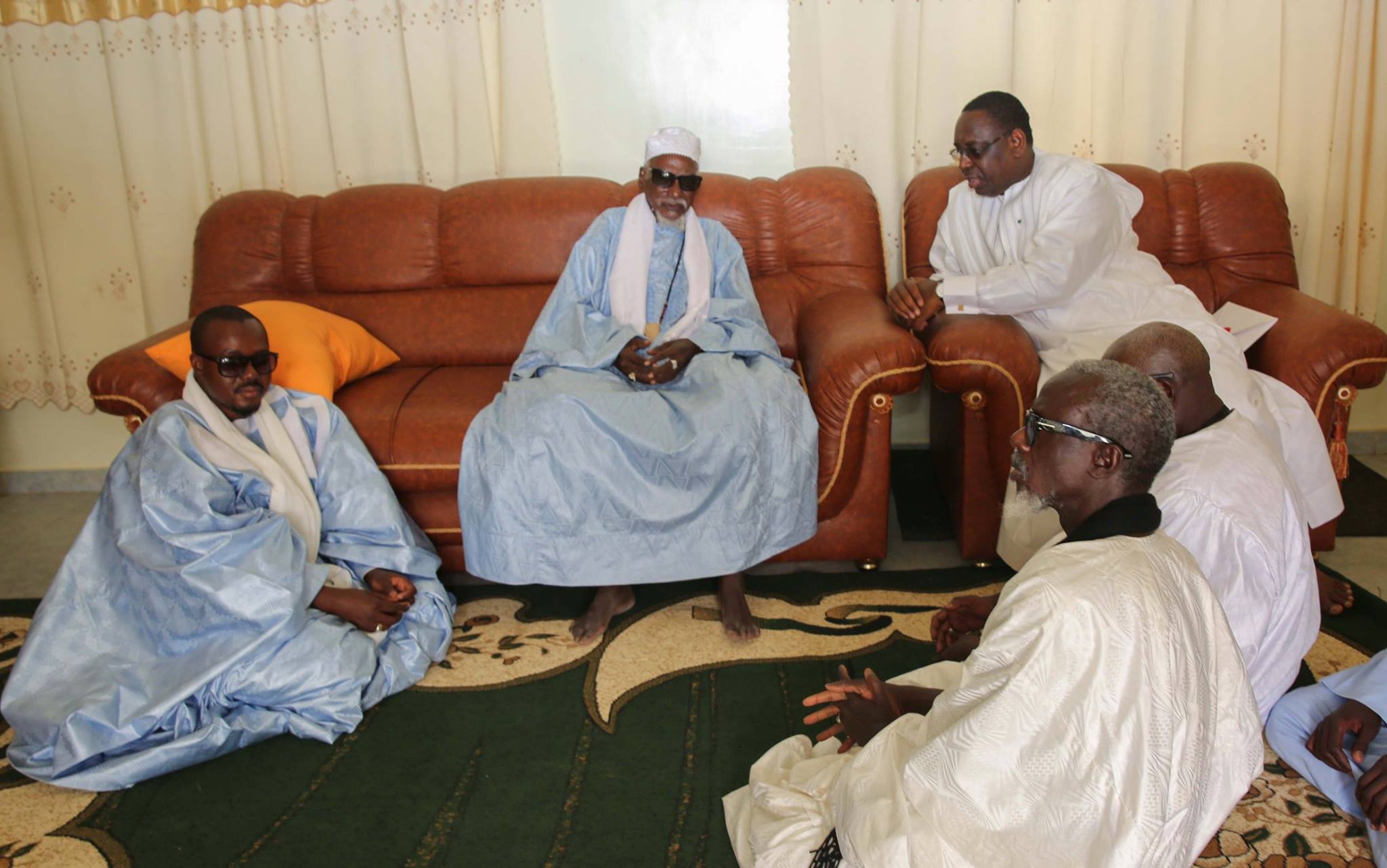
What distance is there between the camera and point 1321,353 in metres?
2.92

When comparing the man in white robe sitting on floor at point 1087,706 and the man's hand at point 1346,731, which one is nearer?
the man in white robe sitting on floor at point 1087,706

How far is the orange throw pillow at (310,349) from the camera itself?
2.98 metres

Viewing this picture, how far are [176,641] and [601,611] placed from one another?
1.05m

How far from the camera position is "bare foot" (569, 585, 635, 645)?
2.79 metres

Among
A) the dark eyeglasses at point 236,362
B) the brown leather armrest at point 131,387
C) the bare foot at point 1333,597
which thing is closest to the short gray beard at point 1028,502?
the bare foot at point 1333,597

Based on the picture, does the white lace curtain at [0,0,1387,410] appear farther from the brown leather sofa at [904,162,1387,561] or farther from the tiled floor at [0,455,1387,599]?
the tiled floor at [0,455,1387,599]

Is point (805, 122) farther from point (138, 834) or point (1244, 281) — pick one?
point (138, 834)

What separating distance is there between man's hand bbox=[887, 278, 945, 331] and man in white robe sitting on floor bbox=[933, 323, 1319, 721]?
964 mm

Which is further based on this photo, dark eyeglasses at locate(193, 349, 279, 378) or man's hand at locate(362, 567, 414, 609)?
man's hand at locate(362, 567, 414, 609)

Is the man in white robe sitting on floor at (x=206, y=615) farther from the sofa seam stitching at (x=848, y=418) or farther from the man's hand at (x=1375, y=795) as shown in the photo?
the man's hand at (x=1375, y=795)

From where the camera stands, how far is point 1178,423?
82.0 inches

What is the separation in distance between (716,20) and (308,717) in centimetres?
280

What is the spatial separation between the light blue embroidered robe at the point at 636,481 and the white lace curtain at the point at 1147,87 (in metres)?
1.49

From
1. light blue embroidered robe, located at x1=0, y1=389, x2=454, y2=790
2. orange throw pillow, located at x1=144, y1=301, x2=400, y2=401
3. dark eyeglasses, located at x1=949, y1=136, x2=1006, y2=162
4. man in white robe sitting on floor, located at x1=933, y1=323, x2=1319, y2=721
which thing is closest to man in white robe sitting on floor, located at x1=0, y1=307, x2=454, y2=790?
light blue embroidered robe, located at x1=0, y1=389, x2=454, y2=790
